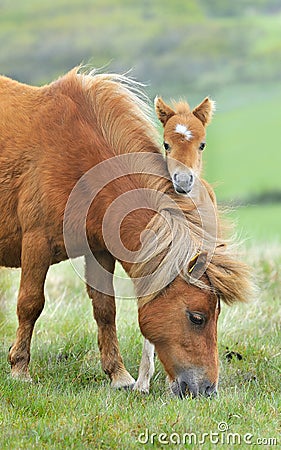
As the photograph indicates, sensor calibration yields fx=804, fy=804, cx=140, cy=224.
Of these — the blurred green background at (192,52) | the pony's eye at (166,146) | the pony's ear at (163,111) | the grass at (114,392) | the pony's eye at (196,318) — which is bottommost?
→ the grass at (114,392)

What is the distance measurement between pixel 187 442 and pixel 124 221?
1608 millimetres

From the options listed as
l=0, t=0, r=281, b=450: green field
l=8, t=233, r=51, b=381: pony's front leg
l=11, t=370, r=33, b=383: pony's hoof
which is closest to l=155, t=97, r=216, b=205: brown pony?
l=0, t=0, r=281, b=450: green field

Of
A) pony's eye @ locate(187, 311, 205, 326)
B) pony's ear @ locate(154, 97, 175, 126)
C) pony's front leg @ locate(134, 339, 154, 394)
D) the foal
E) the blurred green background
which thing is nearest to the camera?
pony's eye @ locate(187, 311, 205, 326)

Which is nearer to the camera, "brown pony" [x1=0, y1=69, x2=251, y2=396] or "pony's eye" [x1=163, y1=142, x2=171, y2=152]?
"brown pony" [x1=0, y1=69, x2=251, y2=396]

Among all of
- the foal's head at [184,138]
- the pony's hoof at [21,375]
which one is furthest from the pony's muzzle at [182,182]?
the pony's hoof at [21,375]

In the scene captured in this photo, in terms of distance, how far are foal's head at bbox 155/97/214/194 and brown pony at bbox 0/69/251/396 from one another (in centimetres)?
11

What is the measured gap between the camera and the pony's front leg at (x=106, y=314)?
616 cm

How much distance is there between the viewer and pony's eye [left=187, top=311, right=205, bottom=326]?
5211 mm

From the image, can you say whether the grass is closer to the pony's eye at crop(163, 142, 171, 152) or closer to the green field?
the green field

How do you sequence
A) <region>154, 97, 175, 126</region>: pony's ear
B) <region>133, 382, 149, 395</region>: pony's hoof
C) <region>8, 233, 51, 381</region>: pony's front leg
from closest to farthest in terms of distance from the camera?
1. <region>8, 233, 51, 381</region>: pony's front leg
2. <region>133, 382, 149, 395</region>: pony's hoof
3. <region>154, 97, 175, 126</region>: pony's ear

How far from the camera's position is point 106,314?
20.6 feet

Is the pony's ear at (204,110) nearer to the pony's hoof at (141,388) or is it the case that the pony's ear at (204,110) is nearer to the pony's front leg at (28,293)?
the pony's front leg at (28,293)

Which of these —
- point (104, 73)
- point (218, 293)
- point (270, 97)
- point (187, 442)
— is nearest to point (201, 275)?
point (218, 293)

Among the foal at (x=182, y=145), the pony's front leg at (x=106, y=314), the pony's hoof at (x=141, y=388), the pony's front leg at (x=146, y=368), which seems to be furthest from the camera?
the pony's front leg at (x=106, y=314)
